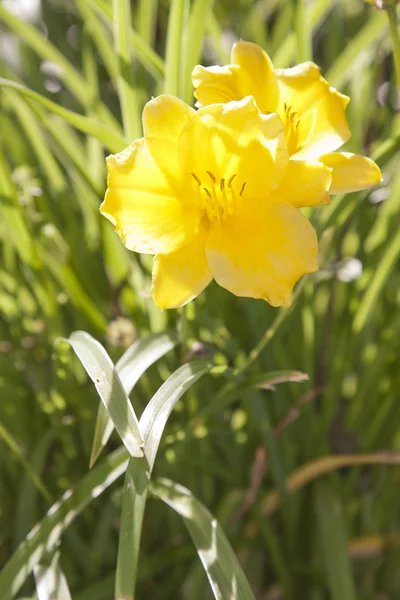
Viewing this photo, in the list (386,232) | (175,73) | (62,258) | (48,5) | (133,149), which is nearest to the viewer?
(133,149)

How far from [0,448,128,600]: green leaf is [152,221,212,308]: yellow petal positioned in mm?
237

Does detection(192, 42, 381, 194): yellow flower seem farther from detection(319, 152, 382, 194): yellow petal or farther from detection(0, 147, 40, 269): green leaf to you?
detection(0, 147, 40, 269): green leaf

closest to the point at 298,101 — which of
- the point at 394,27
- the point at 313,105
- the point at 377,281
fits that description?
the point at 313,105

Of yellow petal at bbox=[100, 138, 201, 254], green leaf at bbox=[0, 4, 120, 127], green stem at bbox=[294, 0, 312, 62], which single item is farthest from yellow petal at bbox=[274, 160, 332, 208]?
green leaf at bbox=[0, 4, 120, 127]

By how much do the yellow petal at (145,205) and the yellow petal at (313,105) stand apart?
149mm

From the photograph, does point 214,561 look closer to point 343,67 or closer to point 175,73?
point 175,73

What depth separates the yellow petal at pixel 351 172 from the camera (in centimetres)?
71

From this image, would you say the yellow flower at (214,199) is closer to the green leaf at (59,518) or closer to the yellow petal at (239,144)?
the yellow petal at (239,144)

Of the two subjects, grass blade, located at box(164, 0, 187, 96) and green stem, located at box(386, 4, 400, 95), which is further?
grass blade, located at box(164, 0, 187, 96)

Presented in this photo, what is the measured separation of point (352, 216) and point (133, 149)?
45cm

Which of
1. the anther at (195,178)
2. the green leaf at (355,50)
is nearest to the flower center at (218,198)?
the anther at (195,178)

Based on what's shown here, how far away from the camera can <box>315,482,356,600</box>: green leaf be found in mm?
958

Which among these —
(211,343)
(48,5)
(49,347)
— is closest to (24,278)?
(49,347)

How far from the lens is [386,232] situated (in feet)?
3.55
